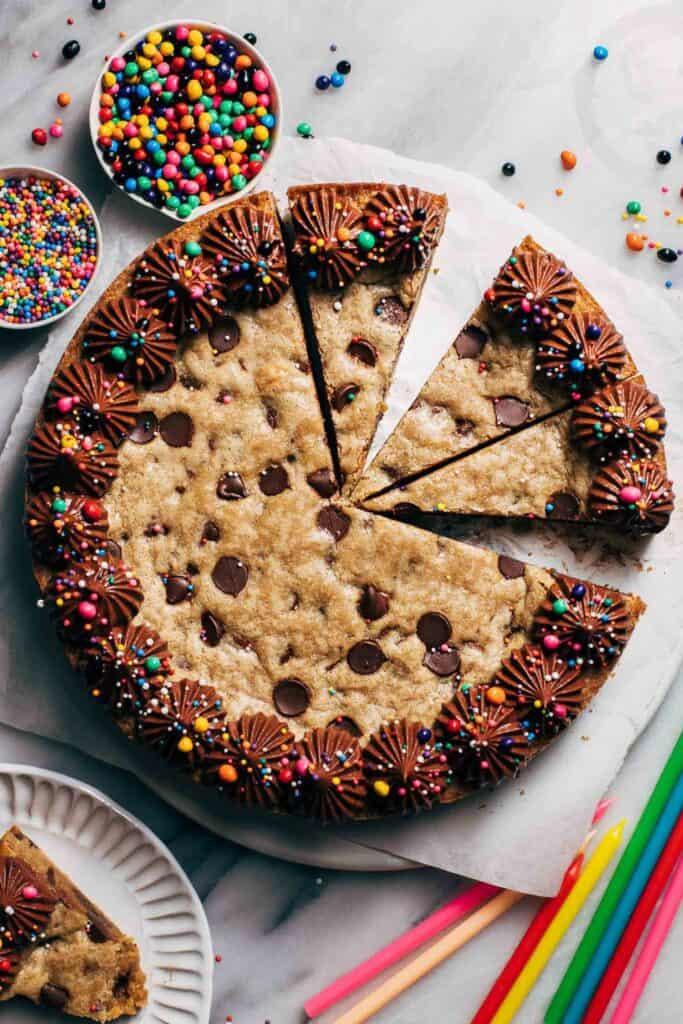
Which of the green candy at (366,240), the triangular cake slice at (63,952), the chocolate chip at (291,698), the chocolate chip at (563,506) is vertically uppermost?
the green candy at (366,240)

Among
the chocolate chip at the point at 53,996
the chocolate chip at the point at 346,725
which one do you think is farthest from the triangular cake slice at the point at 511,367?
the chocolate chip at the point at 53,996

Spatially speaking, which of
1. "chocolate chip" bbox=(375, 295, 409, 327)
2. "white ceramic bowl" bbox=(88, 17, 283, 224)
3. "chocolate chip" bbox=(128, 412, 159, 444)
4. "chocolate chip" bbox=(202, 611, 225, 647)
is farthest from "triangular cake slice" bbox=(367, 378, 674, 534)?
"white ceramic bowl" bbox=(88, 17, 283, 224)

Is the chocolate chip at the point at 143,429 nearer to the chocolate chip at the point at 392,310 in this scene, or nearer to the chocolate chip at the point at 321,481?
the chocolate chip at the point at 321,481

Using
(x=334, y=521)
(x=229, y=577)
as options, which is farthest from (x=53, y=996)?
(x=334, y=521)

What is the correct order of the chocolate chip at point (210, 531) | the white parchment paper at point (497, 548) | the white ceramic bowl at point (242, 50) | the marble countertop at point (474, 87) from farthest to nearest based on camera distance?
the marble countertop at point (474, 87), the white ceramic bowl at point (242, 50), the white parchment paper at point (497, 548), the chocolate chip at point (210, 531)

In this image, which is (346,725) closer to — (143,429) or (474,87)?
(143,429)

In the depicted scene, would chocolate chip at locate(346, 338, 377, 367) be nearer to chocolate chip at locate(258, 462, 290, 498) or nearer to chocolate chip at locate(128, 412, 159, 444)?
chocolate chip at locate(258, 462, 290, 498)

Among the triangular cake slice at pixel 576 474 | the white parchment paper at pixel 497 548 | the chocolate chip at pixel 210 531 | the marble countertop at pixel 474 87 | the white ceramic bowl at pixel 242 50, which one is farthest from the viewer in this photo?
the marble countertop at pixel 474 87
